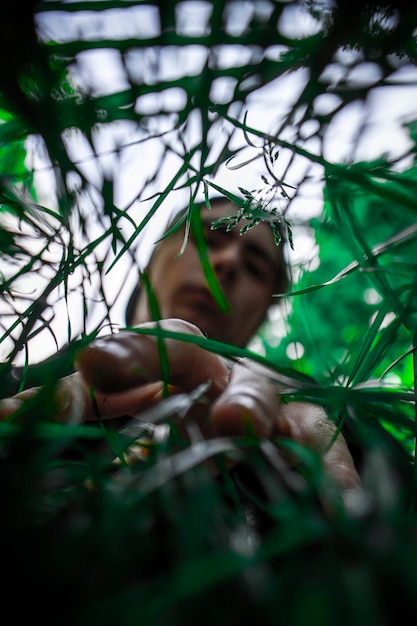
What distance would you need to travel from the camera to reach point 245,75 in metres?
0.16

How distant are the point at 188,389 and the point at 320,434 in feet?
0.22

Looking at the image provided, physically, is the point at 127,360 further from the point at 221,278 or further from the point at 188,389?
the point at 221,278

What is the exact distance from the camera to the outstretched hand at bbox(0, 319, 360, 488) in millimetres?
142

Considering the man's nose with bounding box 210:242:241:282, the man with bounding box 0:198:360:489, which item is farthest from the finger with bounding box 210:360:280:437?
the man's nose with bounding box 210:242:241:282

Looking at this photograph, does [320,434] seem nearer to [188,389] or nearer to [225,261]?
[188,389]

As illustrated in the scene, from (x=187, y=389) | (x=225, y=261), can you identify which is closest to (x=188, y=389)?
(x=187, y=389)

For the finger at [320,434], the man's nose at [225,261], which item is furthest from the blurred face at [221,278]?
the finger at [320,434]

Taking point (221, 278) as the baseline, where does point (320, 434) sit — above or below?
below

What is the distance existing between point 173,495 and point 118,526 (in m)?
0.02

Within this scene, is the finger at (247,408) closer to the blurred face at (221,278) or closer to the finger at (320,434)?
the finger at (320,434)

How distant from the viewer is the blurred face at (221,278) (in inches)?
29.6

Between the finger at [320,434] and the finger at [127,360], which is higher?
the finger at [127,360]

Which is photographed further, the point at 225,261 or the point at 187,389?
the point at 225,261

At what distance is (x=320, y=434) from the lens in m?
0.20
